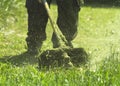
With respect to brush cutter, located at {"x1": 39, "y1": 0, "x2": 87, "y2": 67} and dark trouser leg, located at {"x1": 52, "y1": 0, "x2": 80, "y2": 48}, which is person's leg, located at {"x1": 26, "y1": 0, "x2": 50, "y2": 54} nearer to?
dark trouser leg, located at {"x1": 52, "y1": 0, "x2": 80, "y2": 48}

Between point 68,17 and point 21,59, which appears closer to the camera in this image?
point 21,59

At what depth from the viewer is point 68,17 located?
8930 mm

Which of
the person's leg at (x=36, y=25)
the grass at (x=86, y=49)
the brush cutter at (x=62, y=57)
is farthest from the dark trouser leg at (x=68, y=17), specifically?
the brush cutter at (x=62, y=57)

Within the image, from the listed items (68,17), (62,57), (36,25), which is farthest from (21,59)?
(62,57)

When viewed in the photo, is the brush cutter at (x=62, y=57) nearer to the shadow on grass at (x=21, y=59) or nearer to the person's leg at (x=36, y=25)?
the shadow on grass at (x=21, y=59)

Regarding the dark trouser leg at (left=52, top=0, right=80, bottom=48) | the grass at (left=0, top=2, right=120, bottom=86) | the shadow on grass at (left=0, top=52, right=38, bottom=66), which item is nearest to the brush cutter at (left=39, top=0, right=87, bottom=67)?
the grass at (left=0, top=2, right=120, bottom=86)

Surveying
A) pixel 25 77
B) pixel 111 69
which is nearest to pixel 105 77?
pixel 111 69

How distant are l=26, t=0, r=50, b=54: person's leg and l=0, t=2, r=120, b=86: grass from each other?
1.40 feet

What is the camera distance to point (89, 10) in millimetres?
13969

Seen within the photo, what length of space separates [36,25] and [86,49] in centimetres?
126

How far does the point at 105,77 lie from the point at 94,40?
18.7 ft

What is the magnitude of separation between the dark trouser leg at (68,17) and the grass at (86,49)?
1.59ft

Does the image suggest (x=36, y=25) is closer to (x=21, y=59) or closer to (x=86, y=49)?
(x=21, y=59)

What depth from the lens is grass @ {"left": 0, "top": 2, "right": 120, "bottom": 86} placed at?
16.6ft
